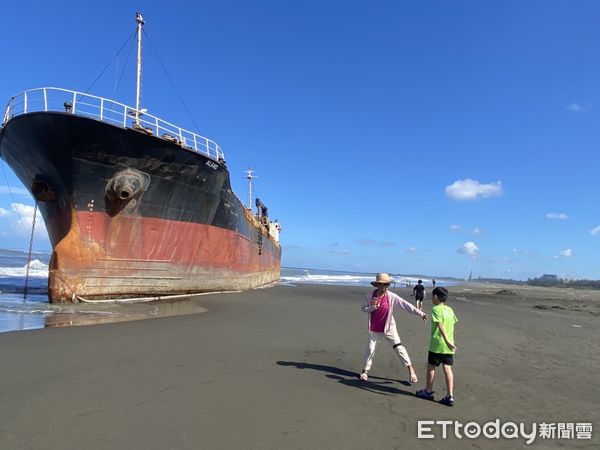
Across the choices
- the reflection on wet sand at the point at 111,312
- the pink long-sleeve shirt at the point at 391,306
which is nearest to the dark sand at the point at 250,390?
the pink long-sleeve shirt at the point at 391,306

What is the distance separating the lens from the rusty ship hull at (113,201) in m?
13.3

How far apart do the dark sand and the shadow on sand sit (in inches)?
0.6

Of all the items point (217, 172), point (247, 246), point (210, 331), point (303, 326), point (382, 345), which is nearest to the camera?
point (382, 345)

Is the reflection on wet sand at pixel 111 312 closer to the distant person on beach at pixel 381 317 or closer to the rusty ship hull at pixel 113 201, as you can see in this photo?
the rusty ship hull at pixel 113 201

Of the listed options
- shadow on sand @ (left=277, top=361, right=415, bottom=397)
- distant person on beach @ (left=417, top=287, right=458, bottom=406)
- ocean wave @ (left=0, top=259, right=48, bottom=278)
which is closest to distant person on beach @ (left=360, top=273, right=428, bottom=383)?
shadow on sand @ (left=277, top=361, right=415, bottom=397)

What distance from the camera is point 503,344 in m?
9.47

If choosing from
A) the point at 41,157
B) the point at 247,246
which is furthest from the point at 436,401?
the point at 247,246

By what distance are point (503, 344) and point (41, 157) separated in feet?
49.4

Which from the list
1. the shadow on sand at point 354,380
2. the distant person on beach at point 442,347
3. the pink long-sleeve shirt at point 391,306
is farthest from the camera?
the pink long-sleeve shirt at point 391,306

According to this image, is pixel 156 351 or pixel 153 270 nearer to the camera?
pixel 156 351

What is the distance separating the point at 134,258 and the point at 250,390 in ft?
36.6

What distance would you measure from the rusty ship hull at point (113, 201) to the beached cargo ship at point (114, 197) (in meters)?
0.03

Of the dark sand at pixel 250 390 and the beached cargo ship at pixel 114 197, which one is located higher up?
the beached cargo ship at pixel 114 197

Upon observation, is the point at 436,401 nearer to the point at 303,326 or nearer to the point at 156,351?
the point at 156,351
